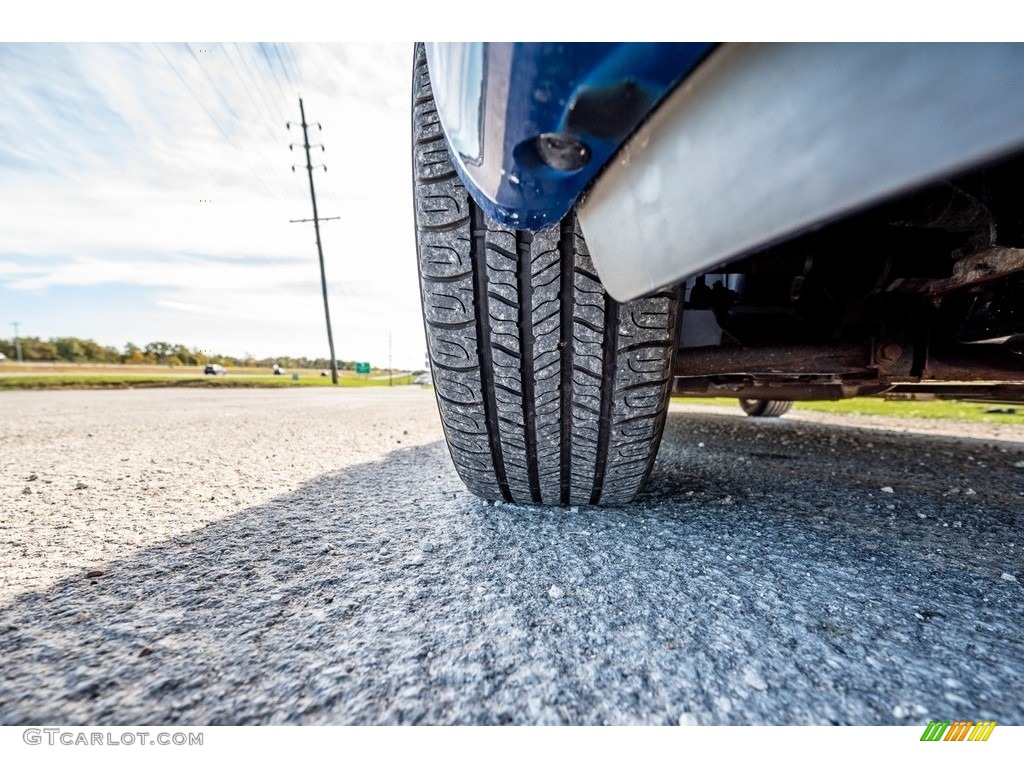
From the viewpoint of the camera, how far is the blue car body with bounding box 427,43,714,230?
0.36 m

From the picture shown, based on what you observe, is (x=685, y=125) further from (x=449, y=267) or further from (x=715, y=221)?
(x=449, y=267)

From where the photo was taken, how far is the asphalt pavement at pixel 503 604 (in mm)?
414

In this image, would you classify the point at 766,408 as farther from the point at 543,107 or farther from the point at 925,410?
the point at 543,107

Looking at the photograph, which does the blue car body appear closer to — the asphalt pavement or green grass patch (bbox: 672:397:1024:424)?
the asphalt pavement

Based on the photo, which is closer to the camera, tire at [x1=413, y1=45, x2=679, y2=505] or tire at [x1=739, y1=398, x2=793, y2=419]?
tire at [x1=413, y1=45, x2=679, y2=505]

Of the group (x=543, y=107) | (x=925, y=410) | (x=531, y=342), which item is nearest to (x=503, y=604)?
(x=531, y=342)

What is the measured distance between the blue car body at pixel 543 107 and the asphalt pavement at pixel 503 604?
508 mm
